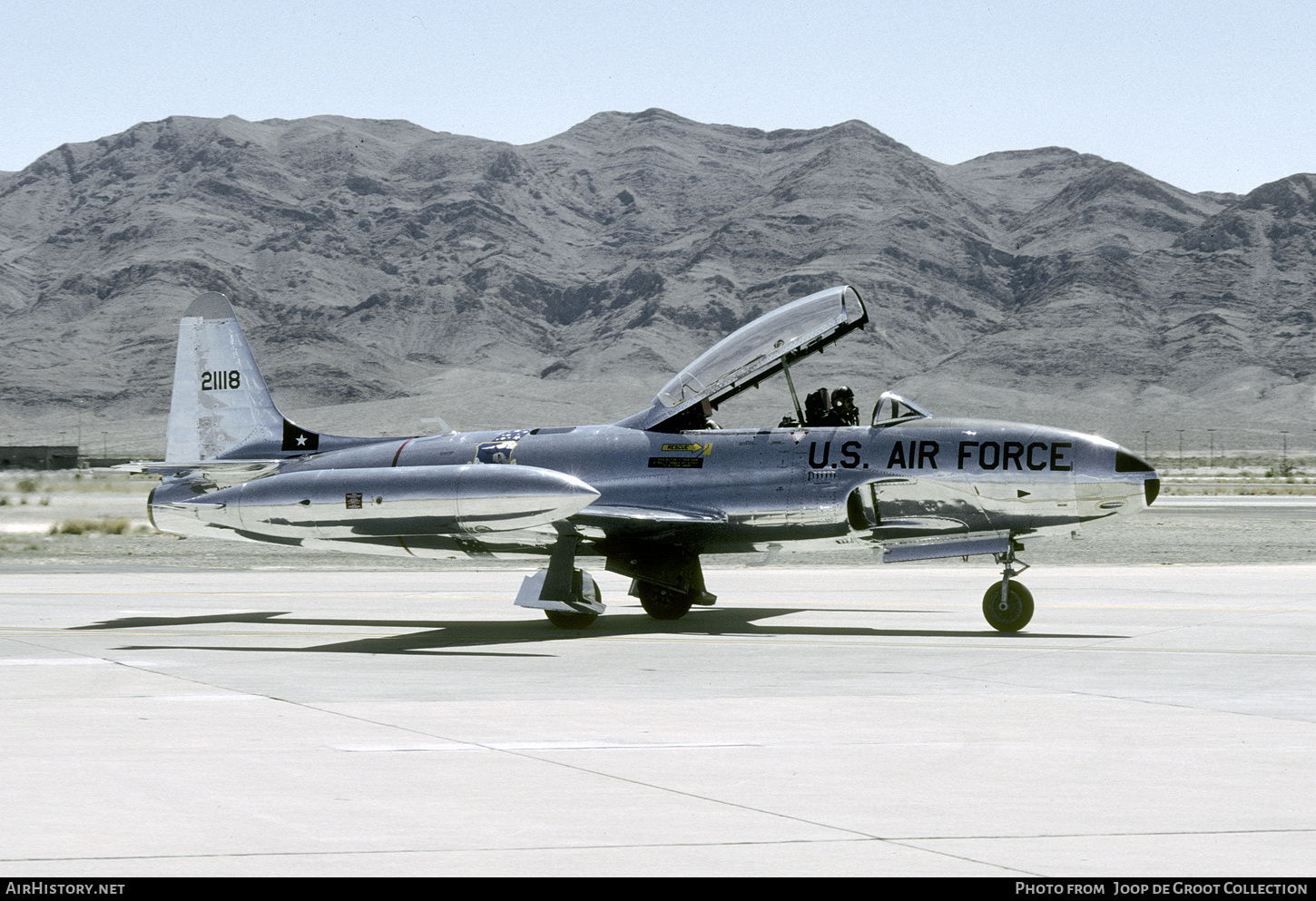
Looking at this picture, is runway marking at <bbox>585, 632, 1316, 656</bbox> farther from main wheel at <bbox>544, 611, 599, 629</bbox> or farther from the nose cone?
the nose cone

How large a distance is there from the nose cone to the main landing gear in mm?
1479

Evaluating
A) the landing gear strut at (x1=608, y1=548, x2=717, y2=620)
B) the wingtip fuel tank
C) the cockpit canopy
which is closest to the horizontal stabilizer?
the wingtip fuel tank

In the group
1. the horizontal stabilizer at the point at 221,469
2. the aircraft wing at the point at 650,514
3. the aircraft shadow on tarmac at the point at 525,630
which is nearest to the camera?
the aircraft shadow on tarmac at the point at 525,630

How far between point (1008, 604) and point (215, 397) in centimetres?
1141

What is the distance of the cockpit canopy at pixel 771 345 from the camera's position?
17859 millimetres

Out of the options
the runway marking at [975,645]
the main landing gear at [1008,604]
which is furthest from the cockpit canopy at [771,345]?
the main landing gear at [1008,604]

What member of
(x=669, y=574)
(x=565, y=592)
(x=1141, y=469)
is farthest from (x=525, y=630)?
(x=1141, y=469)

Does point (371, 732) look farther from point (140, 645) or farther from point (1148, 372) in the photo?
point (1148, 372)

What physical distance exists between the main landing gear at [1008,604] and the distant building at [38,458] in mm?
100786

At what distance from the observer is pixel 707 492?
1802 centimetres

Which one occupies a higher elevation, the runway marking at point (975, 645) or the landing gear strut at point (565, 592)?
the landing gear strut at point (565, 592)

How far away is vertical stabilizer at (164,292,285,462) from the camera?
20.9 metres

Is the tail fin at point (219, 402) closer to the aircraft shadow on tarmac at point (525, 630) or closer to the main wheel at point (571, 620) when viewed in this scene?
the aircraft shadow on tarmac at point (525, 630)

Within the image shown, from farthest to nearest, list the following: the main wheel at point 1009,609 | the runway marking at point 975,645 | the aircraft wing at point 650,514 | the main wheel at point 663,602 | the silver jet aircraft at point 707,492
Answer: the main wheel at point 663,602
the aircraft wing at point 650,514
the main wheel at point 1009,609
the silver jet aircraft at point 707,492
the runway marking at point 975,645
